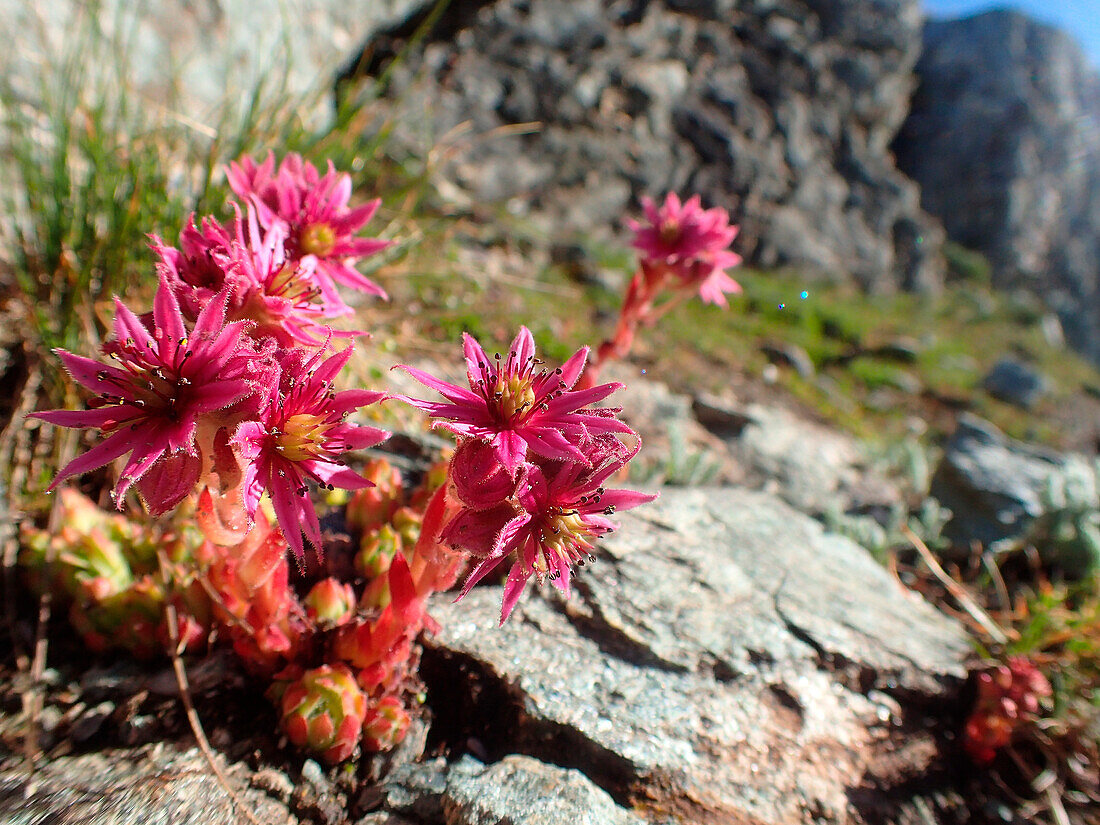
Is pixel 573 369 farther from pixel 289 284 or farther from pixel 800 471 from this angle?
pixel 800 471

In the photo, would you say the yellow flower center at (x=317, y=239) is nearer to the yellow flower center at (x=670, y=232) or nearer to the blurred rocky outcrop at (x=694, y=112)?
the yellow flower center at (x=670, y=232)

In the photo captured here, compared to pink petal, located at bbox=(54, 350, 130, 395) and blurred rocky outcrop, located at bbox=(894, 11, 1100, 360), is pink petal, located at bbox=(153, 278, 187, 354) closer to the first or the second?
pink petal, located at bbox=(54, 350, 130, 395)

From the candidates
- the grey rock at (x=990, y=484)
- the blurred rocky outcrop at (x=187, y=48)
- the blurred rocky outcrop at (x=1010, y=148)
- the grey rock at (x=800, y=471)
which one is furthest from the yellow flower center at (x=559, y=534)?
the blurred rocky outcrop at (x=1010, y=148)

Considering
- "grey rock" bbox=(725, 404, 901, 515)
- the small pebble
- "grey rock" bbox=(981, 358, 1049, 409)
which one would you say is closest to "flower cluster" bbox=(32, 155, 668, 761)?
the small pebble

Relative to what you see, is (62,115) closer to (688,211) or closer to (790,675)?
(688,211)

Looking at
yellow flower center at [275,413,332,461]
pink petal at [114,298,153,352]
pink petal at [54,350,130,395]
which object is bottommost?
yellow flower center at [275,413,332,461]

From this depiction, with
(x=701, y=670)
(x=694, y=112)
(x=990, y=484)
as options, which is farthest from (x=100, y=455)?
(x=694, y=112)
